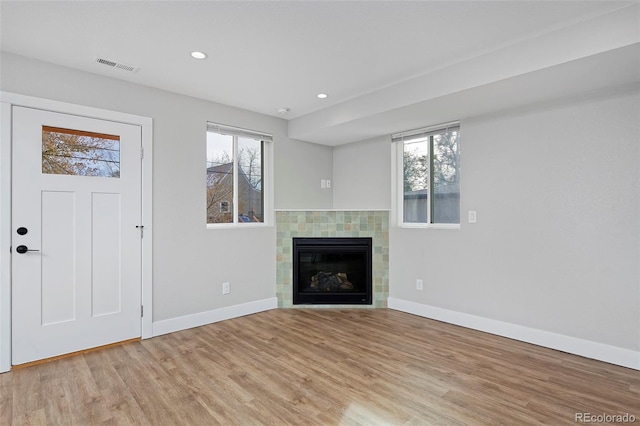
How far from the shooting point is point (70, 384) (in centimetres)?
247

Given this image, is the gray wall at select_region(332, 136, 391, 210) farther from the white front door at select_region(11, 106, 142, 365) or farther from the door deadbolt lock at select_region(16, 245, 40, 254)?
the door deadbolt lock at select_region(16, 245, 40, 254)

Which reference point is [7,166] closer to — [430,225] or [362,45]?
[362,45]

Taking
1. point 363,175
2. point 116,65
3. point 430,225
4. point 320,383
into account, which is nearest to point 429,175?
point 430,225

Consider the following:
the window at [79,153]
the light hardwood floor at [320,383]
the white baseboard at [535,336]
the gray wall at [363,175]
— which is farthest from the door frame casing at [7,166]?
the white baseboard at [535,336]

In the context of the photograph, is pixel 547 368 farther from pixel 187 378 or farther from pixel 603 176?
pixel 187 378

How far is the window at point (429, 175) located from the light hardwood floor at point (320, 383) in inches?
53.8

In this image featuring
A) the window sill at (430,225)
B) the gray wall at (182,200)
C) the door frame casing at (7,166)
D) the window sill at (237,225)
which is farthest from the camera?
the window sill at (237,225)

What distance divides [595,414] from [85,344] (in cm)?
388

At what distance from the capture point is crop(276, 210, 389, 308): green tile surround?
443 cm

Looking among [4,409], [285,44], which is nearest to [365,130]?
[285,44]

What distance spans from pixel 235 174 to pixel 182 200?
783mm

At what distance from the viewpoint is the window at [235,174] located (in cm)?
400

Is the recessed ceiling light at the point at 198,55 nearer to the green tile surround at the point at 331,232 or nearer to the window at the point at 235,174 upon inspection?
the window at the point at 235,174

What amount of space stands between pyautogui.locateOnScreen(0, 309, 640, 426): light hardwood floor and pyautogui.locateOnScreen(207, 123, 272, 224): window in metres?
1.46
